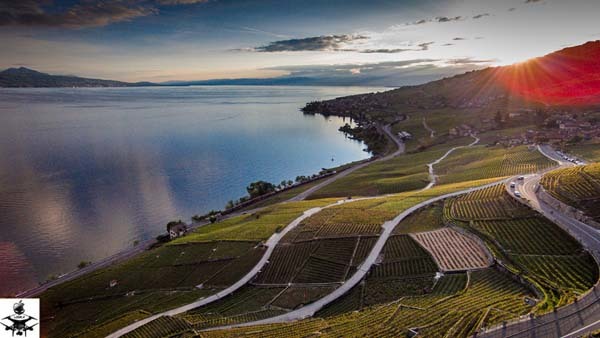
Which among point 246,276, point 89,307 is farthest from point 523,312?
point 89,307

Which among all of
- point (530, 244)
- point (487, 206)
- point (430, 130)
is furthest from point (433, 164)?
point (430, 130)

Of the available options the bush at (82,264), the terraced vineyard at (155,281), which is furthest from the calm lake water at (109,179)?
the terraced vineyard at (155,281)

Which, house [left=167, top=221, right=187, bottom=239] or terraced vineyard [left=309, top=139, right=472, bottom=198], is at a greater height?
terraced vineyard [left=309, top=139, right=472, bottom=198]

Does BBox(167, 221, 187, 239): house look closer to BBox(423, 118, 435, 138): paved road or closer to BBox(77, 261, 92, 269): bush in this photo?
BBox(77, 261, 92, 269): bush

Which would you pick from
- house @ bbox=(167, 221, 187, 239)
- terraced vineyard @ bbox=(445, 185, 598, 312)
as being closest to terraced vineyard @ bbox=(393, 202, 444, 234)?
terraced vineyard @ bbox=(445, 185, 598, 312)

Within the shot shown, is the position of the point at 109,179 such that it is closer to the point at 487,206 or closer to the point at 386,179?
the point at 386,179

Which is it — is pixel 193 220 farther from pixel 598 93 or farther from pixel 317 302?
pixel 598 93

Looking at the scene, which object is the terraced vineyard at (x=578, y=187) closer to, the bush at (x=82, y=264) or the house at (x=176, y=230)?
the house at (x=176, y=230)
